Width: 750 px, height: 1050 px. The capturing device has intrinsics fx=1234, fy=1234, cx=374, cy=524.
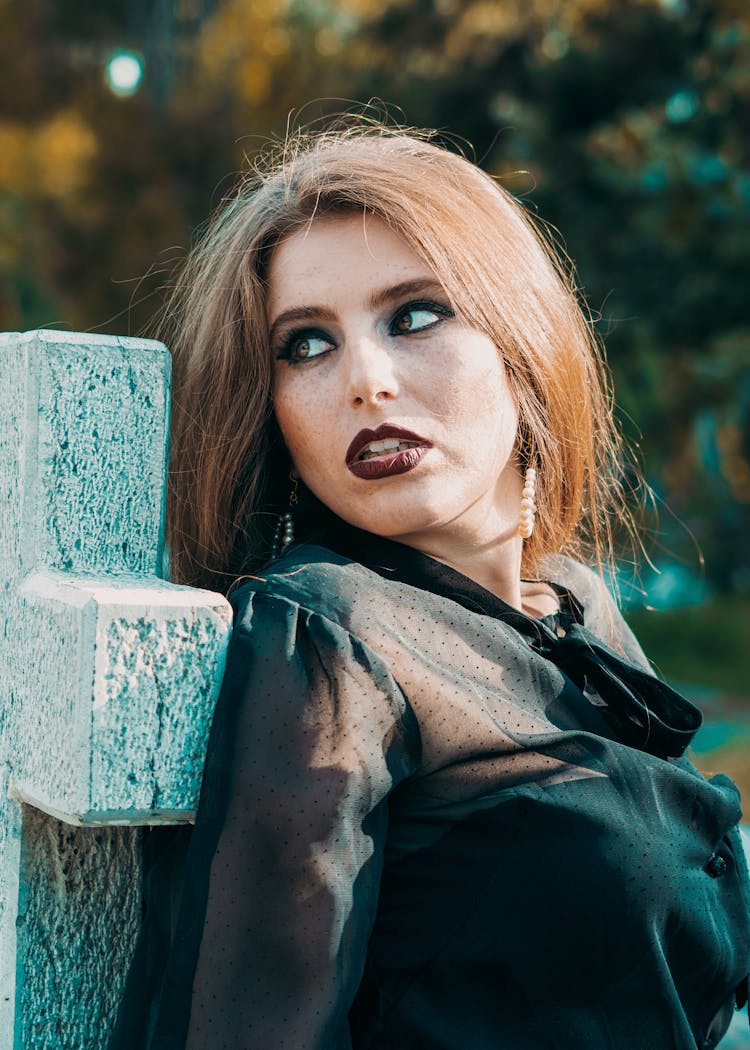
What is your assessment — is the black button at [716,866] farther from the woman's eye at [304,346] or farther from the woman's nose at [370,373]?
the woman's eye at [304,346]

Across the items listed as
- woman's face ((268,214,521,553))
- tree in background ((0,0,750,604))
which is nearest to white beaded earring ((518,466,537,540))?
woman's face ((268,214,521,553))

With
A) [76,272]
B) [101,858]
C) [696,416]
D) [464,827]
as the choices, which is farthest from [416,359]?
[76,272]

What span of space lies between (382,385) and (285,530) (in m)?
0.32

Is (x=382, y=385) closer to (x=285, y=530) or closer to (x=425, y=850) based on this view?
(x=285, y=530)

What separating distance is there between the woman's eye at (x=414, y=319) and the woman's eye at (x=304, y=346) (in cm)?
10

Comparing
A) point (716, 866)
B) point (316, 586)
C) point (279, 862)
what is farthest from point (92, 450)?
point (716, 866)

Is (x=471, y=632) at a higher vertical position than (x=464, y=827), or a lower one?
higher

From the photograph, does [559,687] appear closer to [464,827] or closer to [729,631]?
[464,827]

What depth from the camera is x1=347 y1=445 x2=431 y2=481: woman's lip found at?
1640mm

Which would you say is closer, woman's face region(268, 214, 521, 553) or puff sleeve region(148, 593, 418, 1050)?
puff sleeve region(148, 593, 418, 1050)

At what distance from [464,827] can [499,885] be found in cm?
8

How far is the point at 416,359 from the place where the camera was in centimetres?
167

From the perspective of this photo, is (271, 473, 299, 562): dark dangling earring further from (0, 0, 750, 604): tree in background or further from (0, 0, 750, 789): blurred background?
(0, 0, 750, 604): tree in background

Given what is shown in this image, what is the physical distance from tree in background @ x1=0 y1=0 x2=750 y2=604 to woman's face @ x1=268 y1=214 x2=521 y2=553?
2.96 meters
